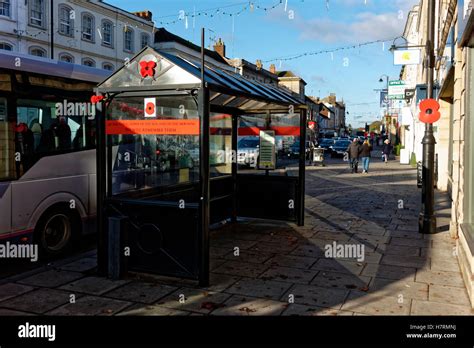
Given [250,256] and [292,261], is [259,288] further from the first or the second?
[250,256]

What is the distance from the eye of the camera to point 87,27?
115 ft

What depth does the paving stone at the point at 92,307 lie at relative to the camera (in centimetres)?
502

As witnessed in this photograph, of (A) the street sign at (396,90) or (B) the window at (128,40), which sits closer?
(A) the street sign at (396,90)

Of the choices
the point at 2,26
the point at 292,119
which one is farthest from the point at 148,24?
the point at 292,119

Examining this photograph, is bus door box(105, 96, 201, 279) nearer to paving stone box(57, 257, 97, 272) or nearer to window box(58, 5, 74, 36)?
paving stone box(57, 257, 97, 272)

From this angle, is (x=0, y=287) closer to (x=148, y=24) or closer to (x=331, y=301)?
(x=331, y=301)

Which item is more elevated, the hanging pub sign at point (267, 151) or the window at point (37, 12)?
the window at point (37, 12)

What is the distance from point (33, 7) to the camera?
2984cm

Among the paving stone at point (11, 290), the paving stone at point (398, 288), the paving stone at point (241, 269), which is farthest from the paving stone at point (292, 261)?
the paving stone at point (11, 290)

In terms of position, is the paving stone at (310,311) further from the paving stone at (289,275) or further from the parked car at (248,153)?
the parked car at (248,153)

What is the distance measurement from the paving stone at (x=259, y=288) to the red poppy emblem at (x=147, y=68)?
285 cm

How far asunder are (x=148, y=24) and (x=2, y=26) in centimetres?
1625

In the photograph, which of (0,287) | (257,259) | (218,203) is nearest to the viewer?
(0,287)
